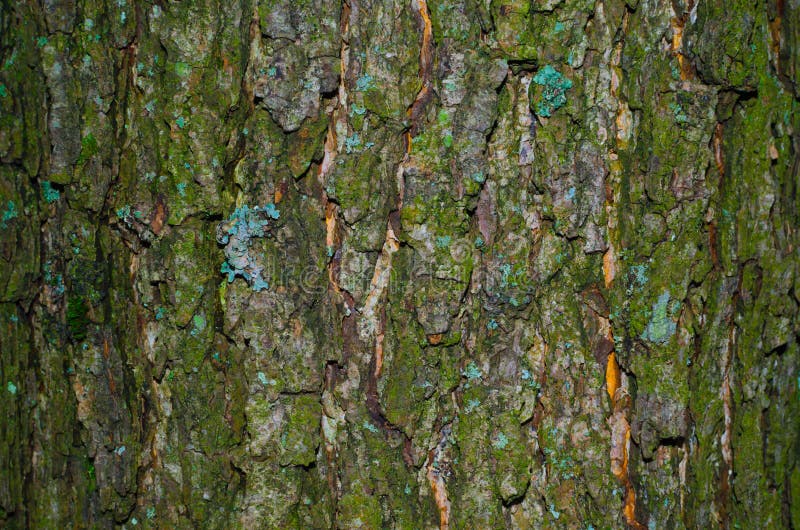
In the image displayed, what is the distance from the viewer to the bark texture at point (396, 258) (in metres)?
1.45

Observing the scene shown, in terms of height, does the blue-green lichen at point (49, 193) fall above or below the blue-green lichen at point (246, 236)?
above

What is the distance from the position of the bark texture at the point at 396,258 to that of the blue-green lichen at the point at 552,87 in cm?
1

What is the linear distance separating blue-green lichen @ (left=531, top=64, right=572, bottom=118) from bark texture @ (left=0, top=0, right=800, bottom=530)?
1 cm

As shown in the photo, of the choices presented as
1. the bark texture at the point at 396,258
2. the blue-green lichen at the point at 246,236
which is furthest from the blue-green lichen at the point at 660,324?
the blue-green lichen at the point at 246,236

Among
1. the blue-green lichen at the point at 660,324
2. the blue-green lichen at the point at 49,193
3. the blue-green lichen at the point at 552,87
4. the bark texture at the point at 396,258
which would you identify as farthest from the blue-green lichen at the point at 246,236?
the blue-green lichen at the point at 660,324

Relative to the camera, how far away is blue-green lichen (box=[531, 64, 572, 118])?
4.74 feet

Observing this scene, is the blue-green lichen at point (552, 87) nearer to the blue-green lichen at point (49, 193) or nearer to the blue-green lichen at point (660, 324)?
the blue-green lichen at point (660, 324)

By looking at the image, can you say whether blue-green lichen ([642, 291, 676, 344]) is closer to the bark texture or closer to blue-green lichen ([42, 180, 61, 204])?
the bark texture

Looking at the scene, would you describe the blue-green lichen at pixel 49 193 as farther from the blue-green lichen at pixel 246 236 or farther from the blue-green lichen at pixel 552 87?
the blue-green lichen at pixel 552 87

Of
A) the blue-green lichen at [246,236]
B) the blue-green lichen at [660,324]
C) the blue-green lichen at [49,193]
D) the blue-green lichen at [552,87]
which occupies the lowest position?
the blue-green lichen at [660,324]

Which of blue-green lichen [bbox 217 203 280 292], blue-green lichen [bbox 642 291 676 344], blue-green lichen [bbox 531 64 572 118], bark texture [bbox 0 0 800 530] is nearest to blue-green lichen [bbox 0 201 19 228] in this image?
bark texture [bbox 0 0 800 530]

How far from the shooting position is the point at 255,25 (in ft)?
4.82

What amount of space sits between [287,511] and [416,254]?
2.20 feet

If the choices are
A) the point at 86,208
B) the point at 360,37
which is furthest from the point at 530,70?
the point at 86,208
